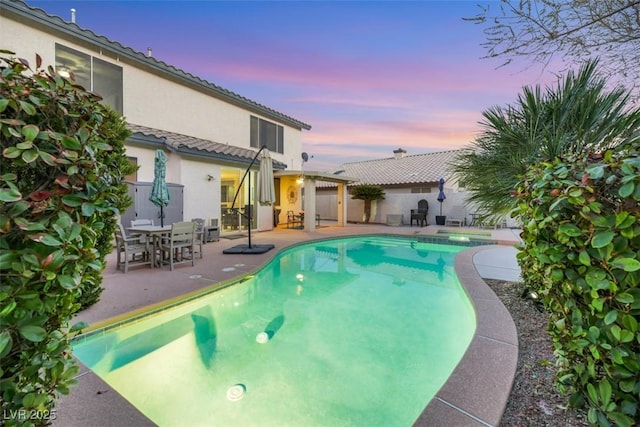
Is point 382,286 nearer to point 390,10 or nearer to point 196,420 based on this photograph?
point 196,420

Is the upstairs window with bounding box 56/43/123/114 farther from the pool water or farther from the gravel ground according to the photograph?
the gravel ground

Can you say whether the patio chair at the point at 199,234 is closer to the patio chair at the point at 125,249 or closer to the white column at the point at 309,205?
the patio chair at the point at 125,249

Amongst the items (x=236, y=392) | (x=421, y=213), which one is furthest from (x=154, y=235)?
(x=421, y=213)

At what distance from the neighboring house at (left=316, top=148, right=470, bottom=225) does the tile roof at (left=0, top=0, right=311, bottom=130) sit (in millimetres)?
8209

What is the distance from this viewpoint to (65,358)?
1.59 m

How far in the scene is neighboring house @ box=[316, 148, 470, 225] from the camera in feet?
63.1

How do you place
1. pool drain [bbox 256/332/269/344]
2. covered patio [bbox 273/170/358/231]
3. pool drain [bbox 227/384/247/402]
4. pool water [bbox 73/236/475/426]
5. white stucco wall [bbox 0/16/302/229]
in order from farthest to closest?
covered patio [bbox 273/170/358/231] < white stucco wall [bbox 0/16/302/229] < pool drain [bbox 256/332/269/344] < pool drain [bbox 227/384/247/402] < pool water [bbox 73/236/475/426]

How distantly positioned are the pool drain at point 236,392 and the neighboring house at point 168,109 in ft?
26.5

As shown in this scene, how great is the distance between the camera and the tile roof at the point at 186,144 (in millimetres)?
10208

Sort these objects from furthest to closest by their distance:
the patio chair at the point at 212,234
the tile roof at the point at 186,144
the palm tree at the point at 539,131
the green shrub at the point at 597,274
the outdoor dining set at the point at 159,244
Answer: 1. the patio chair at the point at 212,234
2. the tile roof at the point at 186,144
3. the outdoor dining set at the point at 159,244
4. the palm tree at the point at 539,131
5. the green shrub at the point at 597,274

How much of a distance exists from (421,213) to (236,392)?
17.3 meters

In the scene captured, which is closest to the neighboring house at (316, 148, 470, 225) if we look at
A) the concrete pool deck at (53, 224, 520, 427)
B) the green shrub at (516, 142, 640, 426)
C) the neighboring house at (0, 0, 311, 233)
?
the neighboring house at (0, 0, 311, 233)

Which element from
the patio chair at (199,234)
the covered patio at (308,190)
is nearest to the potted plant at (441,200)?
the covered patio at (308,190)

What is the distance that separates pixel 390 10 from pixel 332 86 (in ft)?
18.4
